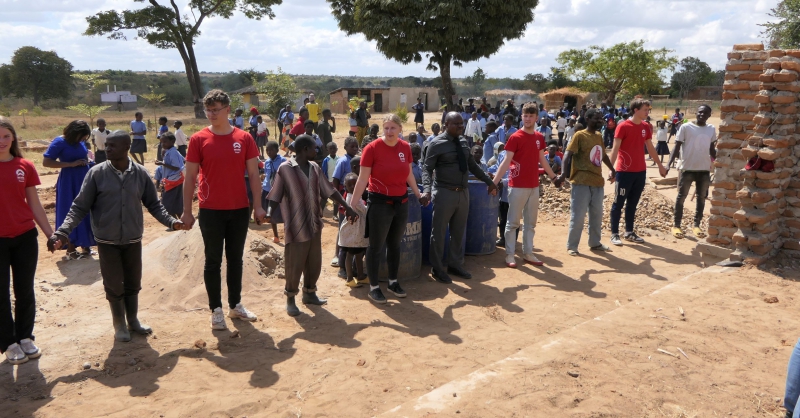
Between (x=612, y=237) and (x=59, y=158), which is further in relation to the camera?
(x=612, y=237)

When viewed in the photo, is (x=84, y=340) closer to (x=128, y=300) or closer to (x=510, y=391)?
(x=128, y=300)

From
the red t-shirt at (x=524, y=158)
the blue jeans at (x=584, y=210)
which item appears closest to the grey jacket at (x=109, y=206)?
the red t-shirt at (x=524, y=158)

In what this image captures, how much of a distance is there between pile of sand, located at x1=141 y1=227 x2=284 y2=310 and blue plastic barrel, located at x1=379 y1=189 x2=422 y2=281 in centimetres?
111

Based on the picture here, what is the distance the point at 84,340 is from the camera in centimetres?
455

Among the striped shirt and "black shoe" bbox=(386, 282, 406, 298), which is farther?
"black shoe" bbox=(386, 282, 406, 298)

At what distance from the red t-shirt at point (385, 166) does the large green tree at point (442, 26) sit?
753 inches

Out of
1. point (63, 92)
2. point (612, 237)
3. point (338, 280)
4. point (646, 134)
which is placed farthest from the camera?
point (63, 92)

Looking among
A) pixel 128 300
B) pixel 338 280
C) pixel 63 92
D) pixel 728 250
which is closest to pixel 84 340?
pixel 128 300

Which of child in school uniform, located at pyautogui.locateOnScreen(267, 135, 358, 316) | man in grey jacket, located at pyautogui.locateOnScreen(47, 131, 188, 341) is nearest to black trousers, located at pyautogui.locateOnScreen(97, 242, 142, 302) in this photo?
man in grey jacket, located at pyautogui.locateOnScreen(47, 131, 188, 341)

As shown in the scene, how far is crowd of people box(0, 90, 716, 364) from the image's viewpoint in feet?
13.9

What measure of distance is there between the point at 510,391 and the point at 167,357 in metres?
2.51

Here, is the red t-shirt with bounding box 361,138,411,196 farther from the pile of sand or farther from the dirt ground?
the pile of sand

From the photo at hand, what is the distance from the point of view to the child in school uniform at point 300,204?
191 inches

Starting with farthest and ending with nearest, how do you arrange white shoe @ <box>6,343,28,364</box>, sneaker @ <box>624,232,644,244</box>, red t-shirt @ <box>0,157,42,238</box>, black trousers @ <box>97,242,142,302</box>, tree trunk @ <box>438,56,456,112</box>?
tree trunk @ <box>438,56,456,112</box> < sneaker @ <box>624,232,644,244</box> < black trousers @ <box>97,242,142,302</box> < white shoe @ <box>6,343,28,364</box> < red t-shirt @ <box>0,157,42,238</box>
